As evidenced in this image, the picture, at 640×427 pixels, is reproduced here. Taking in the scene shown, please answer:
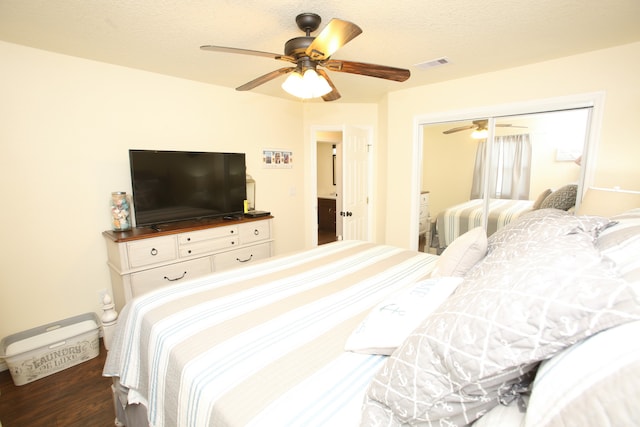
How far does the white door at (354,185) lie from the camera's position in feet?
12.3

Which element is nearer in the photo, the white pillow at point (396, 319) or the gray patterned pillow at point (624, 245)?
the gray patterned pillow at point (624, 245)

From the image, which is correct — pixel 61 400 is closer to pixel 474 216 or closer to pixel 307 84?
pixel 307 84

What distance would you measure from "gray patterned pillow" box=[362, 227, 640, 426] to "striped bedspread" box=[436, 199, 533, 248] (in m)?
2.37

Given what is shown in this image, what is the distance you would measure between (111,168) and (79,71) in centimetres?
82

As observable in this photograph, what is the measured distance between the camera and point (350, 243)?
2568 mm

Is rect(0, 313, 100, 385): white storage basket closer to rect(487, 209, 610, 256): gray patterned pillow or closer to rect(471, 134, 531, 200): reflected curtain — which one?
rect(487, 209, 610, 256): gray patterned pillow

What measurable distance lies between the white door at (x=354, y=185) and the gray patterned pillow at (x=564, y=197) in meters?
2.12

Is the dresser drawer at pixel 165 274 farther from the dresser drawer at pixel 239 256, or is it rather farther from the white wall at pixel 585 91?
the white wall at pixel 585 91

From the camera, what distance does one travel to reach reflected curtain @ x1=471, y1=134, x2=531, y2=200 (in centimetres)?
281

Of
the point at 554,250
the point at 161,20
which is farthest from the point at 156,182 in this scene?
the point at 554,250

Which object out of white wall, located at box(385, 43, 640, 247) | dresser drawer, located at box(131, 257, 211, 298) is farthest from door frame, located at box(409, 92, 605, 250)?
dresser drawer, located at box(131, 257, 211, 298)

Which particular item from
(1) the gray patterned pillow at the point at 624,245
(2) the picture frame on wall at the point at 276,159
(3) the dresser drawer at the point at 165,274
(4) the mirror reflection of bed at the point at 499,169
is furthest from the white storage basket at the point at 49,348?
(4) the mirror reflection of bed at the point at 499,169

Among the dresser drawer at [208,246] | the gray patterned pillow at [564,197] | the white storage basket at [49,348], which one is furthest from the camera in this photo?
the dresser drawer at [208,246]

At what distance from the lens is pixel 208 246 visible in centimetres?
283
